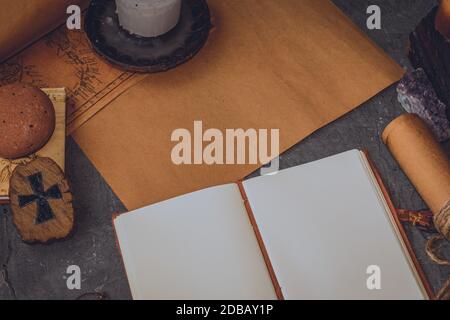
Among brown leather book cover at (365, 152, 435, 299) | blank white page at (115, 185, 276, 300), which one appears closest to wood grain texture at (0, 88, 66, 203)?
blank white page at (115, 185, 276, 300)

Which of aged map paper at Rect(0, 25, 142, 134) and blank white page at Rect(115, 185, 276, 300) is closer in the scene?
blank white page at Rect(115, 185, 276, 300)

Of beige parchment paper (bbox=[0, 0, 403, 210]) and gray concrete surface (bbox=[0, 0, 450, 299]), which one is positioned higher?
beige parchment paper (bbox=[0, 0, 403, 210])

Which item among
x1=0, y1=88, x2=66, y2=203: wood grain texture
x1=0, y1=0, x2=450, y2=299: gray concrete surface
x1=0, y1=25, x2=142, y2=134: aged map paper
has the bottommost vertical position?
x1=0, y1=0, x2=450, y2=299: gray concrete surface

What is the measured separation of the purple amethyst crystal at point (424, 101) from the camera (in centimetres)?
75

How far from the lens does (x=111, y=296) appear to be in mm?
666

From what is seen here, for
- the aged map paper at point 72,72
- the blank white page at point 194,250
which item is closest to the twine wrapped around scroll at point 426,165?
the blank white page at point 194,250

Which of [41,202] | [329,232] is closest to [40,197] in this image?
[41,202]

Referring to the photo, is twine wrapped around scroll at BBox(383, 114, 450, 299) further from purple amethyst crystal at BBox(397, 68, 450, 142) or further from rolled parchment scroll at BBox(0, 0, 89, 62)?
rolled parchment scroll at BBox(0, 0, 89, 62)

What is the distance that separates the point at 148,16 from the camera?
2.36 feet

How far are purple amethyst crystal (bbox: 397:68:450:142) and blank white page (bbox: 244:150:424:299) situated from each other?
4.2 inches

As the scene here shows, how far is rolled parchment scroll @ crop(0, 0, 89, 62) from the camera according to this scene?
72 cm

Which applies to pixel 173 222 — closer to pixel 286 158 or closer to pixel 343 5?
pixel 286 158

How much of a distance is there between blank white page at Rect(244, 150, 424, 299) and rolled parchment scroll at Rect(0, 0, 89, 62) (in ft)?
1.07
